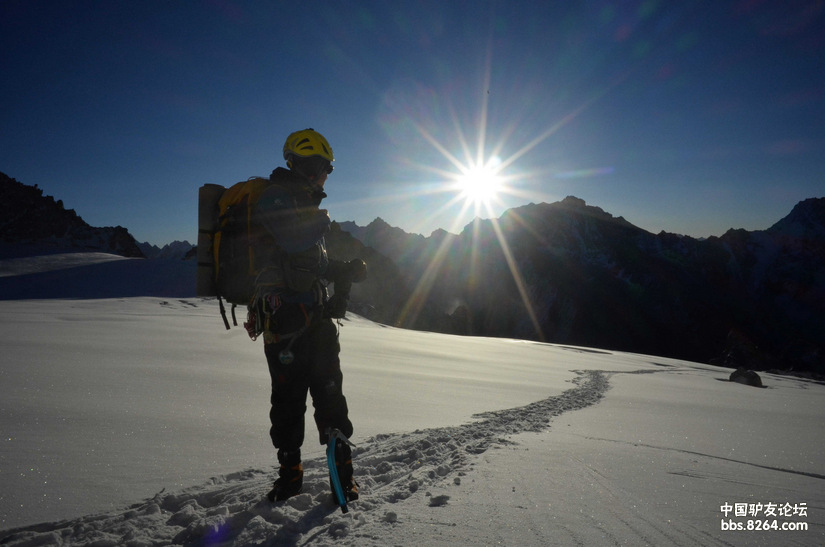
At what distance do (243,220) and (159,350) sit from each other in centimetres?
555

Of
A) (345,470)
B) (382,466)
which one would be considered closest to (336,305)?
(345,470)

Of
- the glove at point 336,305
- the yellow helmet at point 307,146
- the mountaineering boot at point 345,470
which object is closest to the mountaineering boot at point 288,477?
the mountaineering boot at point 345,470

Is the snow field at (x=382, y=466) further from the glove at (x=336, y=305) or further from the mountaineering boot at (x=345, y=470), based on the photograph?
the glove at (x=336, y=305)

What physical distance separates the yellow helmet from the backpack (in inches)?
11.6

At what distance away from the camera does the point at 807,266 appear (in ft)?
376

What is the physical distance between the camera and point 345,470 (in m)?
2.42

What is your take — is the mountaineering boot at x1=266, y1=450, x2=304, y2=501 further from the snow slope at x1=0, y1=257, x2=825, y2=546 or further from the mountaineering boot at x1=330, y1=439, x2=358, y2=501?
the mountaineering boot at x1=330, y1=439, x2=358, y2=501

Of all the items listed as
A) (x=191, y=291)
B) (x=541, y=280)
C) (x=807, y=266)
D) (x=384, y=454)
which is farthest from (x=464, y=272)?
(x=384, y=454)

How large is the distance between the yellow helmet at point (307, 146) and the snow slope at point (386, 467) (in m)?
2.17

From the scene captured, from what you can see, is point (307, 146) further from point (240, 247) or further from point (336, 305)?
point (336, 305)

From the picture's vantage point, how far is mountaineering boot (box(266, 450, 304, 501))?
239cm

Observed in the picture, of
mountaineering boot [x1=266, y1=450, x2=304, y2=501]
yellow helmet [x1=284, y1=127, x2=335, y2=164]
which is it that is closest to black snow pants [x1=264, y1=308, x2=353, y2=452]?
mountaineering boot [x1=266, y1=450, x2=304, y2=501]

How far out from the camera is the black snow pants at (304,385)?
2508mm

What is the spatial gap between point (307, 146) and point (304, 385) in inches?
62.5
